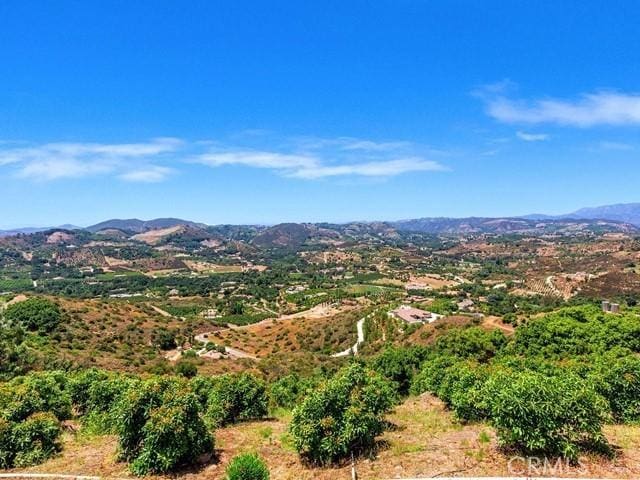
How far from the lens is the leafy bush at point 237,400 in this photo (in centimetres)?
1816

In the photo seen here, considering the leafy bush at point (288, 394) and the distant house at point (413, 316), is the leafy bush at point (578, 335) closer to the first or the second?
the leafy bush at point (288, 394)

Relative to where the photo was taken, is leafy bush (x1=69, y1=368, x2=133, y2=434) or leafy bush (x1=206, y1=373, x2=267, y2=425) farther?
leafy bush (x1=206, y1=373, x2=267, y2=425)

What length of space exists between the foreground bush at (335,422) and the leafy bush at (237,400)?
6134mm

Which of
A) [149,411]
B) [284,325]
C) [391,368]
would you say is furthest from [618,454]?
[284,325]

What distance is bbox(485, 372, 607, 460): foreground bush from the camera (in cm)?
1110

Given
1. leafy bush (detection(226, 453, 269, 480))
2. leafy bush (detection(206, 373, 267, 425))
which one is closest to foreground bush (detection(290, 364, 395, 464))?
leafy bush (detection(226, 453, 269, 480))

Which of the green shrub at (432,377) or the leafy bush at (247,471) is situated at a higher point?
the leafy bush at (247,471)

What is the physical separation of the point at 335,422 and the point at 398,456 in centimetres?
219

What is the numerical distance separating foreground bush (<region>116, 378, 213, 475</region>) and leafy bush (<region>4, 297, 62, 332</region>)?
2341 inches

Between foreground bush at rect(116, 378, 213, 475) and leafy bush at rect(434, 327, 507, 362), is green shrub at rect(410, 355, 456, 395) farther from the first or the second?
foreground bush at rect(116, 378, 213, 475)

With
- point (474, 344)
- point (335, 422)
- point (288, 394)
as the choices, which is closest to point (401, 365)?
point (474, 344)

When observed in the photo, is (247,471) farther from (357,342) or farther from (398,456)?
(357,342)

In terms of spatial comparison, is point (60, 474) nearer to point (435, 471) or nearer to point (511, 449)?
point (435, 471)

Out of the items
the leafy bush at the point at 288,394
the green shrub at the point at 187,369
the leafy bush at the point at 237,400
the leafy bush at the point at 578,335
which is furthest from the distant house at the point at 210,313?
the leafy bush at the point at 237,400
